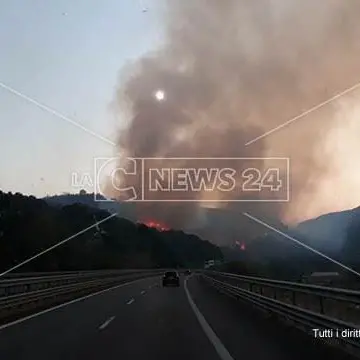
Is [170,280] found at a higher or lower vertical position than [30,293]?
lower

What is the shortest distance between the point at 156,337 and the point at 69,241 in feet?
273

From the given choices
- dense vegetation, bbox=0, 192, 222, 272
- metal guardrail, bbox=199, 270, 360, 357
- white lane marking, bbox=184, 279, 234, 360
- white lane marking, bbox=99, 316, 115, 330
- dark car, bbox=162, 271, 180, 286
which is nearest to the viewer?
metal guardrail, bbox=199, 270, 360, 357

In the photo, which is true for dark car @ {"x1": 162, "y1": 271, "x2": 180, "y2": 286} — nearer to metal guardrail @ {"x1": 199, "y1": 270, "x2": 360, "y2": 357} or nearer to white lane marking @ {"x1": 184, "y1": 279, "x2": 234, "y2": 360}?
white lane marking @ {"x1": 184, "y1": 279, "x2": 234, "y2": 360}

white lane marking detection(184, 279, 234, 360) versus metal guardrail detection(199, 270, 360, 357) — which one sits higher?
metal guardrail detection(199, 270, 360, 357)

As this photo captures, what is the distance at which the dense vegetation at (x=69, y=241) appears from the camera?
81.1 metres

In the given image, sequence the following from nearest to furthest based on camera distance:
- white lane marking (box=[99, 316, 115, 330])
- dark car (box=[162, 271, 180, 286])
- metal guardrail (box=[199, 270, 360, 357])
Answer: metal guardrail (box=[199, 270, 360, 357]) < white lane marking (box=[99, 316, 115, 330]) < dark car (box=[162, 271, 180, 286])

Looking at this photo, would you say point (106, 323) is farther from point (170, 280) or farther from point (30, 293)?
point (170, 280)

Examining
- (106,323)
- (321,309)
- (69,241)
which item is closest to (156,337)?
(106,323)

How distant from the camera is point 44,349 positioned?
1229cm

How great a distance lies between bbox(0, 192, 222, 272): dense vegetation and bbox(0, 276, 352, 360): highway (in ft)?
177

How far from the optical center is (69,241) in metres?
95.9

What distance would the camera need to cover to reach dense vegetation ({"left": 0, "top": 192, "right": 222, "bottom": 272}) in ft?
266

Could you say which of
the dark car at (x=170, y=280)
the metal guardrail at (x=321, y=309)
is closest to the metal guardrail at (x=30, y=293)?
the metal guardrail at (x=321, y=309)

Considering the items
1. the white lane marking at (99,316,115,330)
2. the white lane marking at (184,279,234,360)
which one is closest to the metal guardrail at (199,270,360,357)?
the white lane marking at (184,279,234,360)
